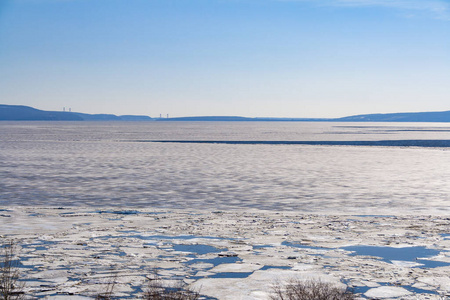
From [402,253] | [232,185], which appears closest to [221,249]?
[402,253]

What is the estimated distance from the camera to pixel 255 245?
28.5 feet

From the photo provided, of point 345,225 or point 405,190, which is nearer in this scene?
point 345,225

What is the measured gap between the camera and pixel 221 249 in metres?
8.39

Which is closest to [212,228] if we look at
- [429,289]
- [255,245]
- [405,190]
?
[255,245]

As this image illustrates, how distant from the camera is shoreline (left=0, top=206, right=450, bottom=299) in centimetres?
641

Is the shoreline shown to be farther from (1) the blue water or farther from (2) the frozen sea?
(2) the frozen sea

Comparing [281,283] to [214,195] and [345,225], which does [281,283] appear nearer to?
[345,225]

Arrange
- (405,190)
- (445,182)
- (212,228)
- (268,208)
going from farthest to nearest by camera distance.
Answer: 1. (445,182)
2. (405,190)
3. (268,208)
4. (212,228)

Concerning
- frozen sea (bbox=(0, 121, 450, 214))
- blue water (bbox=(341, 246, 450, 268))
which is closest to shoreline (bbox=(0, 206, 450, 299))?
blue water (bbox=(341, 246, 450, 268))

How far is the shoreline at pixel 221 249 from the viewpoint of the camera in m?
6.41

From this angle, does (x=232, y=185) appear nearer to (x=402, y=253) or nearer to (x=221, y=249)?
(x=221, y=249)

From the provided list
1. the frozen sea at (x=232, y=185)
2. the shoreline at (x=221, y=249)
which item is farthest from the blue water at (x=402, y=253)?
the frozen sea at (x=232, y=185)

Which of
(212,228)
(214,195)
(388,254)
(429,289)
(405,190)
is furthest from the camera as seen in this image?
(405,190)

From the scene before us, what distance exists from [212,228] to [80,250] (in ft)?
9.10
